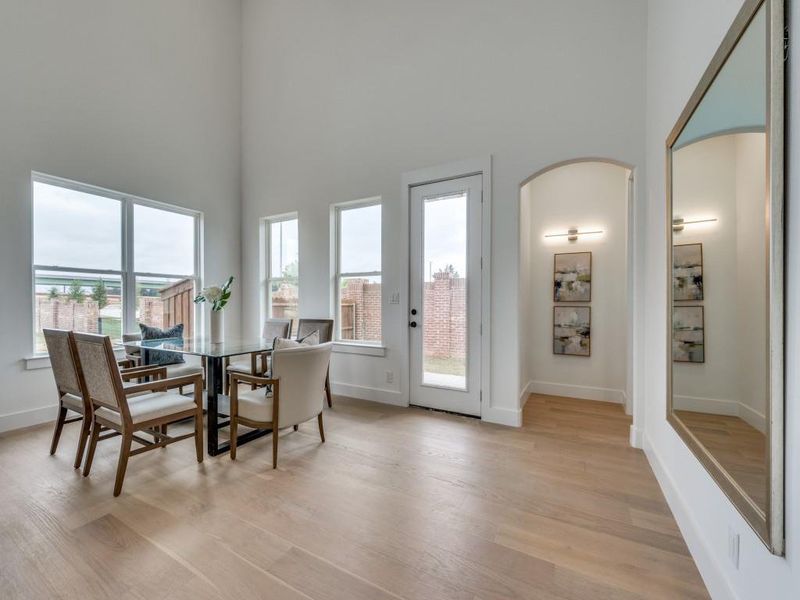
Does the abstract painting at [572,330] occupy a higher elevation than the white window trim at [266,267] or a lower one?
lower

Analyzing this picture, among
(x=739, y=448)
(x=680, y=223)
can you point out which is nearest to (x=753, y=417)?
(x=739, y=448)

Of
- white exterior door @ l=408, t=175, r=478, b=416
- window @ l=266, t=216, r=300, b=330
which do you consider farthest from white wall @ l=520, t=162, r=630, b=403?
window @ l=266, t=216, r=300, b=330

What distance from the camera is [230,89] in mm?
4996

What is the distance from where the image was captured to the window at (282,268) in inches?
190

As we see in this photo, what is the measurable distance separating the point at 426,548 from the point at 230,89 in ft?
19.4

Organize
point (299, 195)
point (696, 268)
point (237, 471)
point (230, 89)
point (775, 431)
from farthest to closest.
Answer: point (230, 89) < point (299, 195) < point (237, 471) < point (696, 268) < point (775, 431)

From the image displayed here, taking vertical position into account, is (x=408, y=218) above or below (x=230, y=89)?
below

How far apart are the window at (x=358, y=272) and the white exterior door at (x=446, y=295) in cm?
51

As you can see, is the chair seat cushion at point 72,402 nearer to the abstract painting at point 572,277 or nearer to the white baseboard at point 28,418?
the white baseboard at point 28,418

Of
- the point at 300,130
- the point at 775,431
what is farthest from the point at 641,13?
the point at 300,130

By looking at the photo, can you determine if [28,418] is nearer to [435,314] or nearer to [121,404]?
[121,404]

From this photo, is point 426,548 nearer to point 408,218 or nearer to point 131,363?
point 408,218

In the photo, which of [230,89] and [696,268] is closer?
[696,268]

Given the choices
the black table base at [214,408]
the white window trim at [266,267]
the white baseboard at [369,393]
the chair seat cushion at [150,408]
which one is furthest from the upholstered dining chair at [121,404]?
the white window trim at [266,267]
